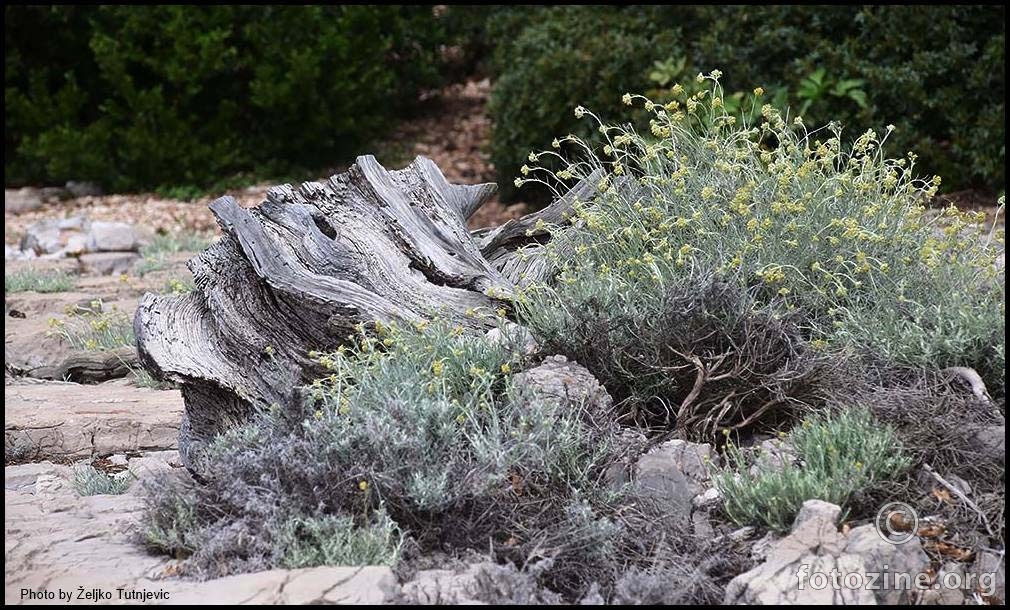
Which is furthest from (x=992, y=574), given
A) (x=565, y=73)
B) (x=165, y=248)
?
(x=165, y=248)

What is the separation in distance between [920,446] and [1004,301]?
30.1 inches

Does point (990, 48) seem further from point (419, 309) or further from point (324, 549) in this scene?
point (324, 549)

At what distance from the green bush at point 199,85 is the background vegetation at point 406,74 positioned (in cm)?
2

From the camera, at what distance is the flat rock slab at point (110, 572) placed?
3.23 m

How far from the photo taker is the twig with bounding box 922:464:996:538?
11.8ft

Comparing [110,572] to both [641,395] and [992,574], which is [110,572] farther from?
[992,574]

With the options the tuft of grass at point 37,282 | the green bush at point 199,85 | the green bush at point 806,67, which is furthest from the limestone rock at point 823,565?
the green bush at point 199,85

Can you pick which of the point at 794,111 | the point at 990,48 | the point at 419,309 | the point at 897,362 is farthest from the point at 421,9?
the point at 897,362

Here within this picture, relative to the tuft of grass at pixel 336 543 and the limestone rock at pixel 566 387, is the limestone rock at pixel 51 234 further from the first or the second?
the tuft of grass at pixel 336 543

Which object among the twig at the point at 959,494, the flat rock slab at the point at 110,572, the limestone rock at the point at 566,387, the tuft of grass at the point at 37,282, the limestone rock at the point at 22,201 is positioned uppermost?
the limestone rock at the point at 566,387

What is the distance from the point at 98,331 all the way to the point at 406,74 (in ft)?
22.7

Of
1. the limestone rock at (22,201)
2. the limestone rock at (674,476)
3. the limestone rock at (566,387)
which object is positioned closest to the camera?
the limestone rock at (674,476)

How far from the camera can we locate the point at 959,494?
12.1 feet

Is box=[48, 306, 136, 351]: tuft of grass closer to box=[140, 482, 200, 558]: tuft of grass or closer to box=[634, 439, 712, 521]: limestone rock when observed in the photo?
box=[140, 482, 200, 558]: tuft of grass
